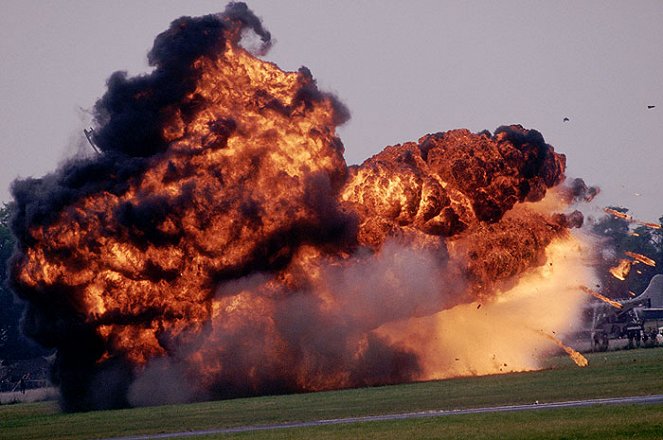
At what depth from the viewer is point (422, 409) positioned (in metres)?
39.2

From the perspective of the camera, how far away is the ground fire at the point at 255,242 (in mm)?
60094

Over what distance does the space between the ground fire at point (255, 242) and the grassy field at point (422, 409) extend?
4.93 m

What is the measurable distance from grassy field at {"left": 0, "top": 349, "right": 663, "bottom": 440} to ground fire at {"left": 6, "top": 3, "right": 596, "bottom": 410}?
493 centimetres

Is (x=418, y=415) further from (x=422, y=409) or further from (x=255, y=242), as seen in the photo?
(x=255, y=242)

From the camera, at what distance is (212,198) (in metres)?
60.0

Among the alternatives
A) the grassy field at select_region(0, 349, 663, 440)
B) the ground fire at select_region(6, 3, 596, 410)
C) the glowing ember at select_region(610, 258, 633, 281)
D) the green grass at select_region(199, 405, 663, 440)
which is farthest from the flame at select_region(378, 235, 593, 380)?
the green grass at select_region(199, 405, 663, 440)

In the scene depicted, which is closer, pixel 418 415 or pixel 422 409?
pixel 418 415

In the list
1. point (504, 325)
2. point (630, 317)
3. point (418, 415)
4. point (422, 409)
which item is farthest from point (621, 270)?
point (630, 317)

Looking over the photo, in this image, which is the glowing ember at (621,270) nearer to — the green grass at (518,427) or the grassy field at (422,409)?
the grassy field at (422,409)

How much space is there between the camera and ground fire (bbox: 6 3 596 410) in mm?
60094

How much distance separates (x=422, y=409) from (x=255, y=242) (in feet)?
77.6

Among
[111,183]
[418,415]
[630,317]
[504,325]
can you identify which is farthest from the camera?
[630,317]

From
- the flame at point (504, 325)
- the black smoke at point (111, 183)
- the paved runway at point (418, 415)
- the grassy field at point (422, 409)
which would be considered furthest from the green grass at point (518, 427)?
the flame at point (504, 325)

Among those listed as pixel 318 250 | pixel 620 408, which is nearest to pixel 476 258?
pixel 318 250
